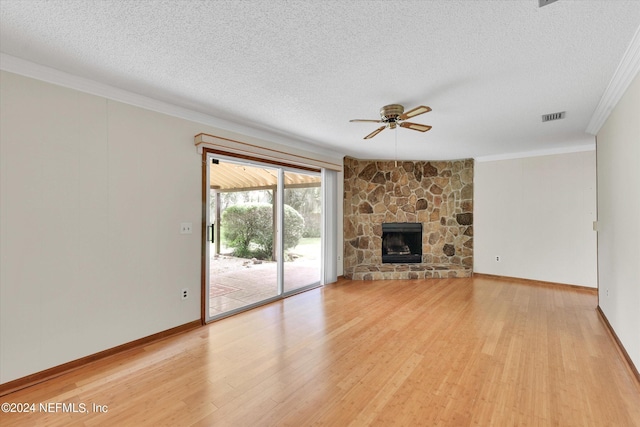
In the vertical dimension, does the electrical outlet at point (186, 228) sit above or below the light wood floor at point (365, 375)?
above

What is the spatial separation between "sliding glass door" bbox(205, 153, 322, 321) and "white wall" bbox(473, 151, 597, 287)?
3.34 m

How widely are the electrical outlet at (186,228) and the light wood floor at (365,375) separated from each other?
1079 millimetres

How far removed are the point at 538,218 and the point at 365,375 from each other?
4584 millimetres

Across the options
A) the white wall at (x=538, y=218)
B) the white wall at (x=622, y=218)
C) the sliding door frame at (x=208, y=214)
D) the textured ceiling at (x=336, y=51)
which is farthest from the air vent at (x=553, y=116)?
the sliding door frame at (x=208, y=214)

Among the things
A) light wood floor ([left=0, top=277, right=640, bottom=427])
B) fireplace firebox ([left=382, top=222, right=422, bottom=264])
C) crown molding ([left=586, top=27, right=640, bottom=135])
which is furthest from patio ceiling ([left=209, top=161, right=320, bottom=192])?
crown molding ([left=586, top=27, right=640, bottom=135])

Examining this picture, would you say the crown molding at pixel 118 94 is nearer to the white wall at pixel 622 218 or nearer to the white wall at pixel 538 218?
the white wall at pixel 622 218

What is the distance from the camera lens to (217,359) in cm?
244

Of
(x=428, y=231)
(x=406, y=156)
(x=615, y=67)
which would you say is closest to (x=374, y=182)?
(x=406, y=156)

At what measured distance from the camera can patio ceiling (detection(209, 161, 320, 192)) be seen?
3490mm

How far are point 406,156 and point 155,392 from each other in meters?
5.05

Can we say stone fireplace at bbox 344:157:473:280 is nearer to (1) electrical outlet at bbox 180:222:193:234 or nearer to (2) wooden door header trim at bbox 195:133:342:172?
(2) wooden door header trim at bbox 195:133:342:172

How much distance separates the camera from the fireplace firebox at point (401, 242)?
587cm

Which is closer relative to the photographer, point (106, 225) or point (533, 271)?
point (106, 225)

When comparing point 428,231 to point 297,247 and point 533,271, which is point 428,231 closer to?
point 533,271
